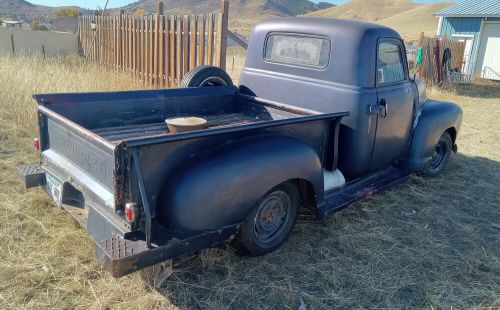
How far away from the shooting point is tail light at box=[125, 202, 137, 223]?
2.28 meters

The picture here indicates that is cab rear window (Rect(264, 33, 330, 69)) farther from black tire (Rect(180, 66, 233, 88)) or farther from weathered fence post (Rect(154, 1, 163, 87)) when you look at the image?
weathered fence post (Rect(154, 1, 163, 87))

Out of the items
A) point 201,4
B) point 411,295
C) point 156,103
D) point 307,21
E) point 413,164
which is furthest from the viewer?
point 201,4

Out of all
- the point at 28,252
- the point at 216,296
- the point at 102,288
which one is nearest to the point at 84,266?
the point at 102,288

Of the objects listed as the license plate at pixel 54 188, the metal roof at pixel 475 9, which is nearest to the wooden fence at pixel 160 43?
the license plate at pixel 54 188

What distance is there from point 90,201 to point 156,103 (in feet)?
4.75

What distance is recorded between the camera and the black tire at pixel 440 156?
5211 millimetres

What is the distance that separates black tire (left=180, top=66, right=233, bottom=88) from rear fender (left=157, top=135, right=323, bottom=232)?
184 centimetres

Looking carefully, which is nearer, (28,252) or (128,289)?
(128,289)

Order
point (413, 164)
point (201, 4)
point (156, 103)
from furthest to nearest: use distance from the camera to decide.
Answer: point (201, 4), point (413, 164), point (156, 103)

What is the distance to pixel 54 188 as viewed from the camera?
309 cm

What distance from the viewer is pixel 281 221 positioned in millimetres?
3279

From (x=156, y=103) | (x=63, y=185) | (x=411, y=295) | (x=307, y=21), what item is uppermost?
(x=307, y=21)

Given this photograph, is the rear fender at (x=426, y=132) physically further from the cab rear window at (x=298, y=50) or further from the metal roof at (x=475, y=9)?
the metal roof at (x=475, y=9)

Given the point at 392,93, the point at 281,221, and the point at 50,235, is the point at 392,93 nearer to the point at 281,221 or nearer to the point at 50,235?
the point at 281,221
